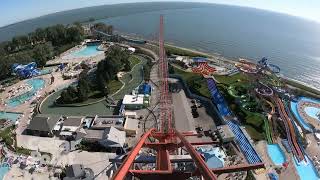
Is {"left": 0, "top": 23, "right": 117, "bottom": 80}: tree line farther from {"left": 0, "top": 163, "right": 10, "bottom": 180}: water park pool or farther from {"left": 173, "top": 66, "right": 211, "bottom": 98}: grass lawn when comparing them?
{"left": 0, "top": 163, "right": 10, "bottom": 180}: water park pool

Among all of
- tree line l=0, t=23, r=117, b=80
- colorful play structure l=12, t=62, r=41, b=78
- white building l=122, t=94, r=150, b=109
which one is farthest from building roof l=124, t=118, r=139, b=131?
tree line l=0, t=23, r=117, b=80

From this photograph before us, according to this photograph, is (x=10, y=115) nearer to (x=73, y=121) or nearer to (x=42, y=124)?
(x=42, y=124)

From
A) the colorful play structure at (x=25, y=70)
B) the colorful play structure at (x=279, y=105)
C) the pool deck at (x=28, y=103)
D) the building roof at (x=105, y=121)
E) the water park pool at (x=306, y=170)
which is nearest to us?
the water park pool at (x=306, y=170)

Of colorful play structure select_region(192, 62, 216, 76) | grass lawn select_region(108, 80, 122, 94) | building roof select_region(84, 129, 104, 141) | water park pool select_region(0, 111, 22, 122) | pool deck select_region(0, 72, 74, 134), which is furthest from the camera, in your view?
colorful play structure select_region(192, 62, 216, 76)

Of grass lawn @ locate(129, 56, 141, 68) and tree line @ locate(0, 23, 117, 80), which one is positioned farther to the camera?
tree line @ locate(0, 23, 117, 80)

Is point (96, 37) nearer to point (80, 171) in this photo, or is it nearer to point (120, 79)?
point (120, 79)

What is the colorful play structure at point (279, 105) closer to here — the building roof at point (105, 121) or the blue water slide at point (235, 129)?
the blue water slide at point (235, 129)

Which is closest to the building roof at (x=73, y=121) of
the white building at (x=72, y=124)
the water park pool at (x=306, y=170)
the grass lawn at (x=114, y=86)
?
the white building at (x=72, y=124)
